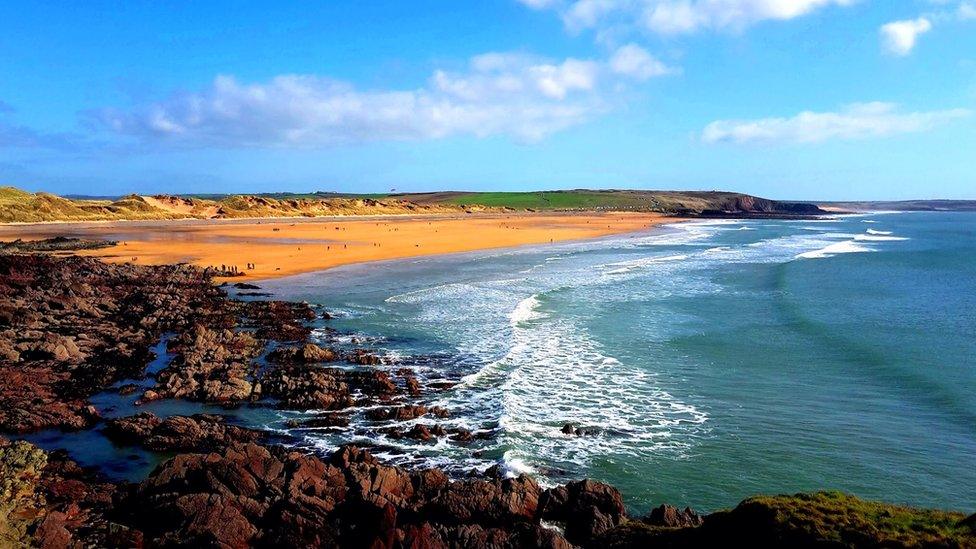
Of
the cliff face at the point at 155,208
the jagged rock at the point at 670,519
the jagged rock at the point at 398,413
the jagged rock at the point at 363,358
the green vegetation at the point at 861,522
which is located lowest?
the jagged rock at the point at 398,413

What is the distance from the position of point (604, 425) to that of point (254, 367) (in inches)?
400

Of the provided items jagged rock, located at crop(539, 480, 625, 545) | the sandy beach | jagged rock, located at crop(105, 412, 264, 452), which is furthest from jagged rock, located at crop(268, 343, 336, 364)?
the sandy beach

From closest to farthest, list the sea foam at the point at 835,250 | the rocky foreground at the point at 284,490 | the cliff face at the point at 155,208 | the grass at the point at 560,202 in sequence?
the rocky foreground at the point at 284,490, the sea foam at the point at 835,250, the cliff face at the point at 155,208, the grass at the point at 560,202

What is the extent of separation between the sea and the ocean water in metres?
0.06

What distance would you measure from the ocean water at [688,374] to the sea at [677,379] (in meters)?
0.06

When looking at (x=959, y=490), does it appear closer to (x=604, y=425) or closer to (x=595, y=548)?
(x=604, y=425)

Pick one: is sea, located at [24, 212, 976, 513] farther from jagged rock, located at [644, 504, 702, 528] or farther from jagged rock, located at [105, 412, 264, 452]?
jagged rock, located at [644, 504, 702, 528]

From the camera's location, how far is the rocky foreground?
7150 mm

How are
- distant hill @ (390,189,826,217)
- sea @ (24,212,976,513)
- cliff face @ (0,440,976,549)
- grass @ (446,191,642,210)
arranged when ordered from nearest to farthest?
cliff face @ (0,440,976,549)
sea @ (24,212,976,513)
distant hill @ (390,189,826,217)
grass @ (446,191,642,210)

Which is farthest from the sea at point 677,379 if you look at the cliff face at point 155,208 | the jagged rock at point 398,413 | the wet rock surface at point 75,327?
the cliff face at point 155,208

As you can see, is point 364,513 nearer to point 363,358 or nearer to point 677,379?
point 363,358

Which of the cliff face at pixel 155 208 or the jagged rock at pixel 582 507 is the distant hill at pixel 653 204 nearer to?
the cliff face at pixel 155 208

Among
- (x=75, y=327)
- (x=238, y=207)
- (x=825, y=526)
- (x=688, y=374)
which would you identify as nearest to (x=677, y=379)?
(x=688, y=374)

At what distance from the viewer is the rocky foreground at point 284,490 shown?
7.15 metres
